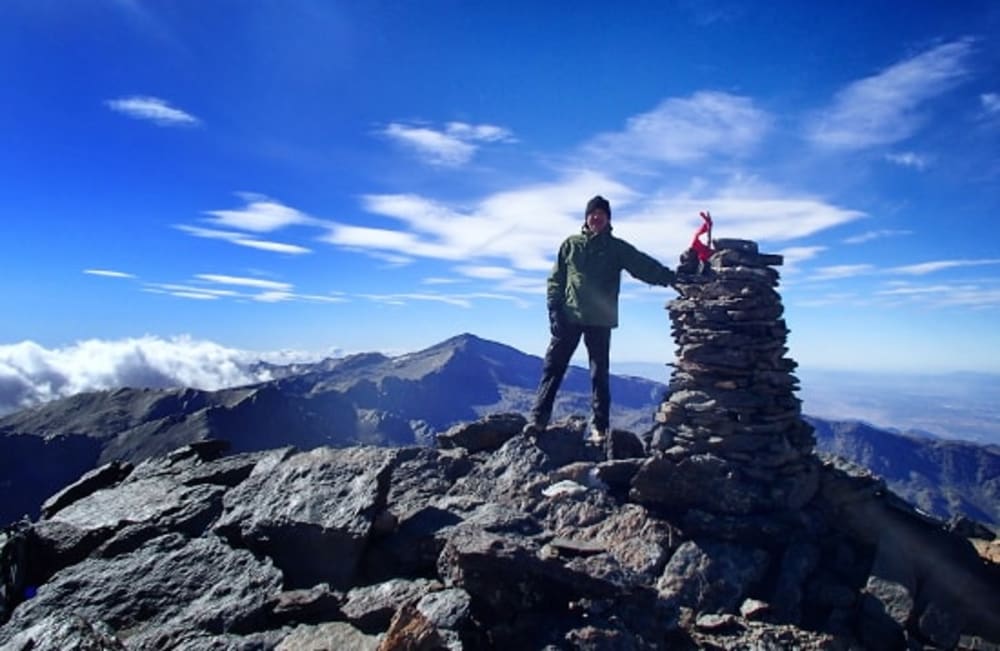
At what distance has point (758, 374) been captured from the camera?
17.3 meters

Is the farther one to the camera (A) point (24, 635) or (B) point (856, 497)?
(B) point (856, 497)

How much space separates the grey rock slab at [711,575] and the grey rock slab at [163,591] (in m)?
8.41

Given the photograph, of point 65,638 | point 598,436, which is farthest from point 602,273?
point 65,638

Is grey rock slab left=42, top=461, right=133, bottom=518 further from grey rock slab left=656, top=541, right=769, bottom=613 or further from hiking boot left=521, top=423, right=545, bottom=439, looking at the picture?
grey rock slab left=656, top=541, right=769, bottom=613

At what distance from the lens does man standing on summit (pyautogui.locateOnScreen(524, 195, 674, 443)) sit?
18094 millimetres

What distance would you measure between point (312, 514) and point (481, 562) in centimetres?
438

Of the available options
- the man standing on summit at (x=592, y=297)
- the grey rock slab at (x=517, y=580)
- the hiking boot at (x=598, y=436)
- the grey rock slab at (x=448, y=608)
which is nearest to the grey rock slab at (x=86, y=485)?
the grey rock slab at (x=448, y=608)

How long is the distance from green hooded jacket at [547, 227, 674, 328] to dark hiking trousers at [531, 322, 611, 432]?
0.43 meters

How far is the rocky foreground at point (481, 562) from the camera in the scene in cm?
1019

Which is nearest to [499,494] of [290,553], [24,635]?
[290,553]

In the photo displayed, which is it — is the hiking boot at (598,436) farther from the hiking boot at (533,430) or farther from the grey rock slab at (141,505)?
the grey rock slab at (141,505)

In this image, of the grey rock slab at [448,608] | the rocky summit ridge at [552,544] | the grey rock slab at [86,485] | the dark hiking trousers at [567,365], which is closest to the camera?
the grey rock slab at [448,608]

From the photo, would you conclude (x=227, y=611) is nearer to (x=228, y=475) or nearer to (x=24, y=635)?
(x=24, y=635)

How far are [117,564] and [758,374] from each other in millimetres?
16205
